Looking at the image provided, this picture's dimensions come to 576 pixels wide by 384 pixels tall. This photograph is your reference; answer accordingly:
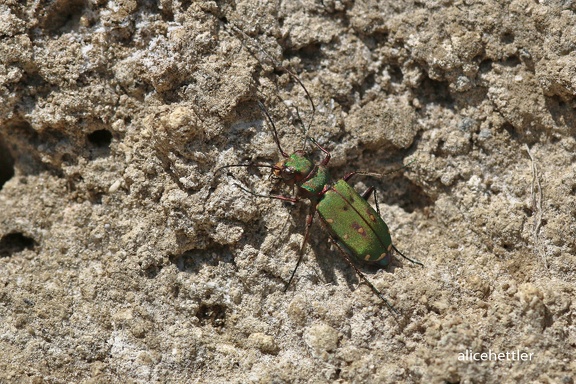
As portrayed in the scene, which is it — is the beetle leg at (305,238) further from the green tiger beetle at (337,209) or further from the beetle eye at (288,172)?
the beetle eye at (288,172)

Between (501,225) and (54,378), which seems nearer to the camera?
(54,378)

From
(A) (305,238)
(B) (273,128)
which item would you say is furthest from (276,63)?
(A) (305,238)

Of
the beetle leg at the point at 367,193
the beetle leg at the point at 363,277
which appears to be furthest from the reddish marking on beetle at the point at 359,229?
the beetle leg at the point at 367,193

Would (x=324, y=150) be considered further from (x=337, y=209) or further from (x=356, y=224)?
(x=356, y=224)

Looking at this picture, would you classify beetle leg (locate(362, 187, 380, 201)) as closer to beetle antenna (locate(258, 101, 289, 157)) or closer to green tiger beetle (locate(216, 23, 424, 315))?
green tiger beetle (locate(216, 23, 424, 315))

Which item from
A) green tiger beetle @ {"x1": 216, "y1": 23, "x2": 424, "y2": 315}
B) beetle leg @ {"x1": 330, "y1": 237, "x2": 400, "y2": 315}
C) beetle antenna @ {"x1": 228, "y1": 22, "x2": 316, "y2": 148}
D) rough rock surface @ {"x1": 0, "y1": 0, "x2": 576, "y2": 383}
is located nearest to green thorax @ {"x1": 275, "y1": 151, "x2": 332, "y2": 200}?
green tiger beetle @ {"x1": 216, "y1": 23, "x2": 424, "y2": 315}

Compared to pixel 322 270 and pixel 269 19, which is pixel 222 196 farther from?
pixel 269 19

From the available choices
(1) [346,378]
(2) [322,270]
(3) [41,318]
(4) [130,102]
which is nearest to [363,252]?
(2) [322,270]
